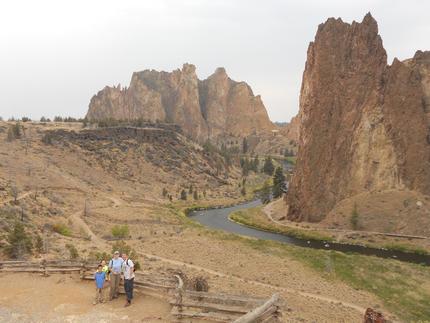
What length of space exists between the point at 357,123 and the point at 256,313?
252 ft

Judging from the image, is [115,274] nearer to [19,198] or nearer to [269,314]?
[269,314]

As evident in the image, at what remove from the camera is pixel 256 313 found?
12.6m

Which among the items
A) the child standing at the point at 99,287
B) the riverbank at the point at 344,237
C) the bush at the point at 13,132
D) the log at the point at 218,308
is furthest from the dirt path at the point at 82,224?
the bush at the point at 13,132

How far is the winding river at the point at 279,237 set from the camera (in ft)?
200

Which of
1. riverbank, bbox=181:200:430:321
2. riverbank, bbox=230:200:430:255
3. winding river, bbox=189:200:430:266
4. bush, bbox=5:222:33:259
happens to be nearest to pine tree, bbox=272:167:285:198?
winding river, bbox=189:200:430:266

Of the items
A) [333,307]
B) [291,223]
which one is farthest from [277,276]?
[291,223]

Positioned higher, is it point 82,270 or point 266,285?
point 82,270

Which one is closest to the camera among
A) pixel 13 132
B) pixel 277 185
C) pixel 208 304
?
pixel 208 304

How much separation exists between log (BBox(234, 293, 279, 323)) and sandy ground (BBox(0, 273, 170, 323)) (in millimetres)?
4234

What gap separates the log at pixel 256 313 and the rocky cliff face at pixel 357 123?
6985cm

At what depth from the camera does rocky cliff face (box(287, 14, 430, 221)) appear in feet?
258

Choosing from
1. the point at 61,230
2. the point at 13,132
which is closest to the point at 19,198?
the point at 61,230

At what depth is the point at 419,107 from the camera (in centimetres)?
7912

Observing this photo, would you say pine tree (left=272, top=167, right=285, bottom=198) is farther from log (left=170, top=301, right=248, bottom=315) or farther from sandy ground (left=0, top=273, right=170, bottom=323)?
log (left=170, top=301, right=248, bottom=315)
